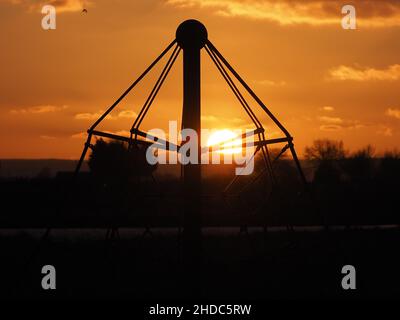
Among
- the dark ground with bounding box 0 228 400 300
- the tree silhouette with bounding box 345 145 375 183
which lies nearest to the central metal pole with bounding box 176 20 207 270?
the dark ground with bounding box 0 228 400 300

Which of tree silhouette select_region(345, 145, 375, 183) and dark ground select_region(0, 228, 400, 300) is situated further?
tree silhouette select_region(345, 145, 375, 183)

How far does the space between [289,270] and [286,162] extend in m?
87.0

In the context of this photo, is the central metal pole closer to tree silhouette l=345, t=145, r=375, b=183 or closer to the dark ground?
the dark ground

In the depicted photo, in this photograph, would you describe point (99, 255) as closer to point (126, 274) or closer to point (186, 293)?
point (126, 274)

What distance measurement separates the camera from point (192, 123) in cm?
1992

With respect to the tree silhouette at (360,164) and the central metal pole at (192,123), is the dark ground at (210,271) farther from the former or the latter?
the tree silhouette at (360,164)

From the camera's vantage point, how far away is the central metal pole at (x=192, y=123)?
65.3ft

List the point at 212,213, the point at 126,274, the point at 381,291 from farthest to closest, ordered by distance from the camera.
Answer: the point at 212,213
the point at 126,274
the point at 381,291

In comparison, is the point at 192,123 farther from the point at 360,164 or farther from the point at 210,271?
the point at 360,164

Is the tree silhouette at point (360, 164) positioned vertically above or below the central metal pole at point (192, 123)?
above

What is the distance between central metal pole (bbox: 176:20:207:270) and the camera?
19891 millimetres

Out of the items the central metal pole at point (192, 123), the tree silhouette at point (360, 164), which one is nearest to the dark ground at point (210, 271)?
the central metal pole at point (192, 123)

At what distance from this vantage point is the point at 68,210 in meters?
74.7
